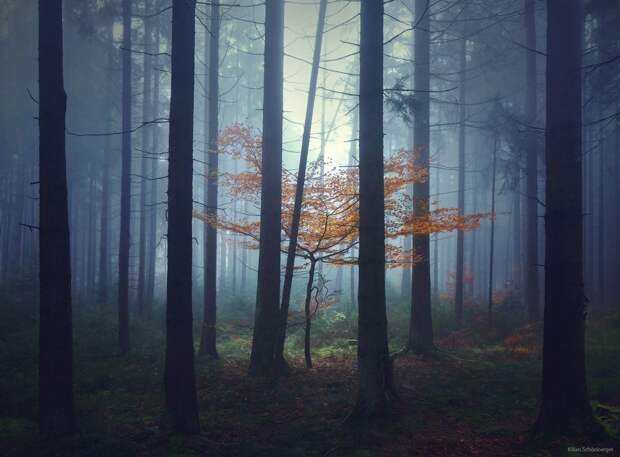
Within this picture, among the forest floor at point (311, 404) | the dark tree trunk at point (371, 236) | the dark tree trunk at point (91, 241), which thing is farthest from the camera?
the dark tree trunk at point (91, 241)

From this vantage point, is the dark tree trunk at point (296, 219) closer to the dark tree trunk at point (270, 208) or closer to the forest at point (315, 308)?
the forest at point (315, 308)

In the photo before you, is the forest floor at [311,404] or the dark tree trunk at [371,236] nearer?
the forest floor at [311,404]

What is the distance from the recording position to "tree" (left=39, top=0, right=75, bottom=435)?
21.8 feet

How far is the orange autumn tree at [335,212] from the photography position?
10984 mm

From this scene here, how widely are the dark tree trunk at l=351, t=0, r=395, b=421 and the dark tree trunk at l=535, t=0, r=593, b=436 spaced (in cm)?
257

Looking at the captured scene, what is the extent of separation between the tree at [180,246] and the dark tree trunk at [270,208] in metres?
3.80

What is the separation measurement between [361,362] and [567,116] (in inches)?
207

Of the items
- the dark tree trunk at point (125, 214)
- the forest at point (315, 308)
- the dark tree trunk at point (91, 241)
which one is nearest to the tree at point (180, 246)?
the forest at point (315, 308)

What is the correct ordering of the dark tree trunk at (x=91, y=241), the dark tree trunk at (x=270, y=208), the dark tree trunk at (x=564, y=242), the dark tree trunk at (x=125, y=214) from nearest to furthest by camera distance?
the dark tree trunk at (x=564, y=242)
the dark tree trunk at (x=270, y=208)
the dark tree trunk at (x=125, y=214)
the dark tree trunk at (x=91, y=241)

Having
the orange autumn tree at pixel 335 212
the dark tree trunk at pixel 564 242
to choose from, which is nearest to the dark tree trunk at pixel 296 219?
the orange autumn tree at pixel 335 212

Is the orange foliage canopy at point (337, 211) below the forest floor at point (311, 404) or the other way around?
the other way around

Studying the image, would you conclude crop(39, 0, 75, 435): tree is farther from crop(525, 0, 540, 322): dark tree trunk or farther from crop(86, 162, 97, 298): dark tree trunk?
crop(86, 162, 97, 298): dark tree trunk

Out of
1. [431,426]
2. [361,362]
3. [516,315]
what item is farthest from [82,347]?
[516,315]

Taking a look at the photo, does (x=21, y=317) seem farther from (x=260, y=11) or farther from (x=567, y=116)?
(x=260, y=11)
